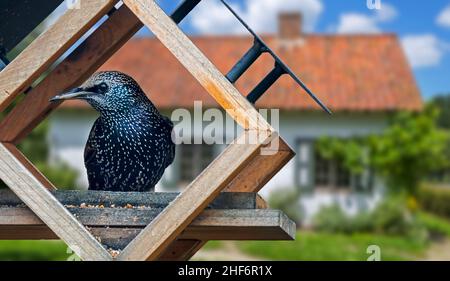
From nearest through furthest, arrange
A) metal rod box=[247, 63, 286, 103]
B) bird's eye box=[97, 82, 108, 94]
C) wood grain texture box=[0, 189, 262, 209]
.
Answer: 1. wood grain texture box=[0, 189, 262, 209]
2. metal rod box=[247, 63, 286, 103]
3. bird's eye box=[97, 82, 108, 94]

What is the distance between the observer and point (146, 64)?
21.1 m

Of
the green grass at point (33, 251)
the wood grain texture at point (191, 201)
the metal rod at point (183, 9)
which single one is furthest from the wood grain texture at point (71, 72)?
the green grass at point (33, 251)

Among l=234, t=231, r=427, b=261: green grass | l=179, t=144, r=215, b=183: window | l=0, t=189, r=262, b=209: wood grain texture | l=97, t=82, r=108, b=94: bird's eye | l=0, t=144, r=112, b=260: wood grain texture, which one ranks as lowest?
l=0, t=144, r=112, b=260: wood grain texture

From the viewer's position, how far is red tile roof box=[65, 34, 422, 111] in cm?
1950

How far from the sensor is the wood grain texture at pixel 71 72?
150 inches

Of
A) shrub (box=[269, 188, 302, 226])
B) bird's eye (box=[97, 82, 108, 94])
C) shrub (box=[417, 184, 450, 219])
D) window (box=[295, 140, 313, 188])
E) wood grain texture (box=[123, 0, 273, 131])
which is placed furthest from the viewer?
shrub (box=[417, 184, 450, 219])

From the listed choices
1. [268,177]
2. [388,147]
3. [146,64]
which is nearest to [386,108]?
[388,147]

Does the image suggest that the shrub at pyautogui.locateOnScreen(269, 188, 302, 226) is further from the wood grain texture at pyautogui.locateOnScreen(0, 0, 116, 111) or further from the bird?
the wood grain texture at pyautogui.locateOnScreen(0, 0, 116, 111)

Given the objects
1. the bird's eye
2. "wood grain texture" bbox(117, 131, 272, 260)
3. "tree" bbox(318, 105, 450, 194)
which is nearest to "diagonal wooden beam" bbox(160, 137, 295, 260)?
the bird's eye

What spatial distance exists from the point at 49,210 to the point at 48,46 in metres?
0.61

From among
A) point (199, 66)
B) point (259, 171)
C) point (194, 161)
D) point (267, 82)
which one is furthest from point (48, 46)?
point (194, 161)

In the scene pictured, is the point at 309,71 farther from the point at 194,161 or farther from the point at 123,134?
the point at 123,134

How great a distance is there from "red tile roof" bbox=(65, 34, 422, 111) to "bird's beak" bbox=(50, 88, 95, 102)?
47.6 feet
